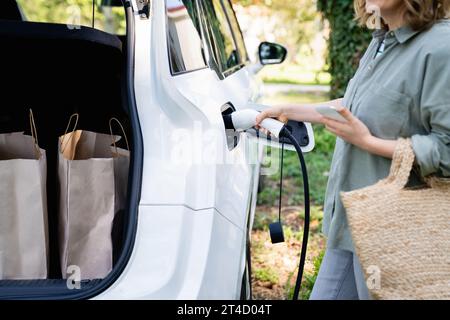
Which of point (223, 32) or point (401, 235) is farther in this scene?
point (223, 32)

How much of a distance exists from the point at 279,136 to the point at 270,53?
318 centimetres

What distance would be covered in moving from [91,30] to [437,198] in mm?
1295

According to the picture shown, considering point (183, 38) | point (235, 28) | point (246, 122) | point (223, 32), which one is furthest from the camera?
point (235, 28)

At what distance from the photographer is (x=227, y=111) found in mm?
2309

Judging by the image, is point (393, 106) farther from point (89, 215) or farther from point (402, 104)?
point (89, 215)

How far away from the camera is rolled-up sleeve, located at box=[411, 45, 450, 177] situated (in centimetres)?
153

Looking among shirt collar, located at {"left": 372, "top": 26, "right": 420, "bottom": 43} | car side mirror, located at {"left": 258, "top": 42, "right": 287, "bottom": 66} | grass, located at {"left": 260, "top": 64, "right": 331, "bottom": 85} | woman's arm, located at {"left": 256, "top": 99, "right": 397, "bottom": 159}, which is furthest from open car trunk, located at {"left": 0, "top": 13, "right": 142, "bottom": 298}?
grass, located at {"left": 260, "top": 64, "right": 331, "bottom": 85}

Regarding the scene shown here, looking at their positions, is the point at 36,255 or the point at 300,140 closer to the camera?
the point at 36,255

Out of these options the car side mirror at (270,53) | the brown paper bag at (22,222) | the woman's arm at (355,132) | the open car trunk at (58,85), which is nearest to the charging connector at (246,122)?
the woman's arm at (355,132)

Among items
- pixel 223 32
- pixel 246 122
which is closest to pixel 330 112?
pixel 246 122

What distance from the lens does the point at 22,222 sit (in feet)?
6.08

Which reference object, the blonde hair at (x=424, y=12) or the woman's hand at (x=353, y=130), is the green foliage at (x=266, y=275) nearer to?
the woman's hand at (x=353, y=130)
